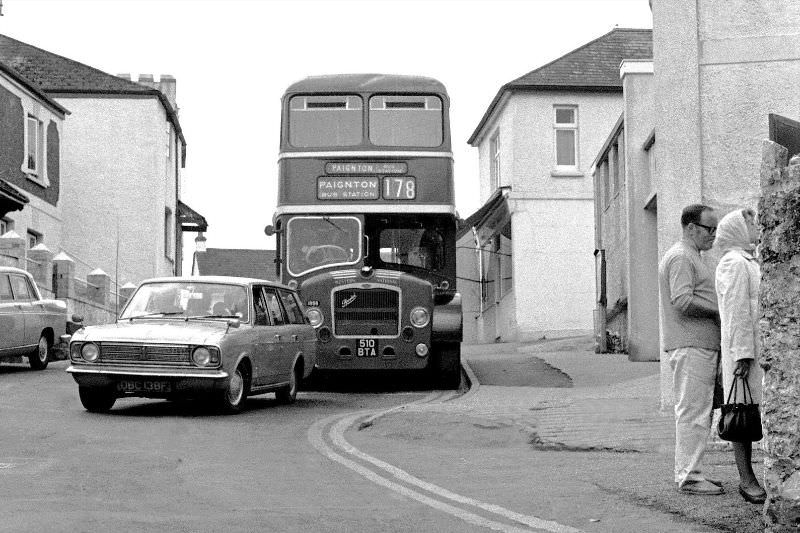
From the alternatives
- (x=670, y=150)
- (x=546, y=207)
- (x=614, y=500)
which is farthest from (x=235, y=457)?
(x=546, y=207)

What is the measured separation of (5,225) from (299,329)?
19206mm

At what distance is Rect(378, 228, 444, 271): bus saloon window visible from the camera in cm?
2048

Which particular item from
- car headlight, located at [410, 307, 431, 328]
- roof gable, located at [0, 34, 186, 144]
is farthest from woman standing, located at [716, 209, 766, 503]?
roof gable, located at [0, 34, 186, 144]

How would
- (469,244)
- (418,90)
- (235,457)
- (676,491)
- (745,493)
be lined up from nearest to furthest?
(745,493)
(676,491)
(235,457)
(418,90)
(469,244)

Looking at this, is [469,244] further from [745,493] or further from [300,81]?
[745,493]

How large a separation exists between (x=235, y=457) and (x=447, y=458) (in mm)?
1740

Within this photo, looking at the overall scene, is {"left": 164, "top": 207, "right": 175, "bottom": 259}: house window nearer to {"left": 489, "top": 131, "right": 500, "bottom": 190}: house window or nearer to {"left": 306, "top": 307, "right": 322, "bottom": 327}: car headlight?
{"left": 489, "top": 131, "right": 500, "bottom": 190}: house window

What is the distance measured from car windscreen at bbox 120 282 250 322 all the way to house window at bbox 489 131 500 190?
85.9 feet

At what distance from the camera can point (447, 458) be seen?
11023 mm

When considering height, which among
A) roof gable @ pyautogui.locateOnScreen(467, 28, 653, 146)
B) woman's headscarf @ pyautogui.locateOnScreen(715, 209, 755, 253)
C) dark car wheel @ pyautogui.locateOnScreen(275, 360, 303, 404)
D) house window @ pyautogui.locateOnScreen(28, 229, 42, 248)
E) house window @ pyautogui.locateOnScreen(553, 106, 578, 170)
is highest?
roof gable @ pyautogui.locateOnScreen(467, 28, 653, 146)

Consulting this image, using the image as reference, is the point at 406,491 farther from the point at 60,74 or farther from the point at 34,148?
the point at 60,74

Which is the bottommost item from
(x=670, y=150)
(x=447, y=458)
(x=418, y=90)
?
(x=447, y=458)

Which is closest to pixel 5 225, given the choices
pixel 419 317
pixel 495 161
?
pixel 495 161

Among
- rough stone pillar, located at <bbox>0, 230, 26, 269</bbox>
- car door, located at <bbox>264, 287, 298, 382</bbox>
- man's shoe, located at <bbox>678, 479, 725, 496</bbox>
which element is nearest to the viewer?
man's shoe, located at <bbox>678, 479, 725, 496</bbox>
